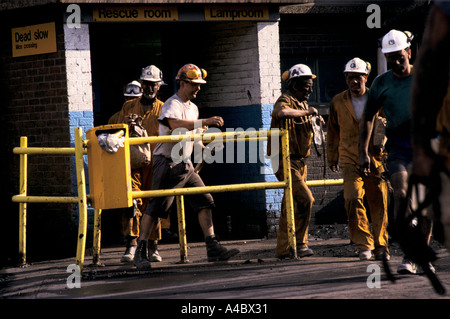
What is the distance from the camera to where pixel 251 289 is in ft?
21.7

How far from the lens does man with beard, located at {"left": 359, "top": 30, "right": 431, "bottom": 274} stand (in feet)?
23.4

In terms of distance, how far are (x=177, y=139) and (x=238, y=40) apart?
3.81 m

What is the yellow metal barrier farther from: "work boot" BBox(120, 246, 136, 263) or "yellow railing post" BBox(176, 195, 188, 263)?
"work boot" BBox(120, 246, 136, 263)

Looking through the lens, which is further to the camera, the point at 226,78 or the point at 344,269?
the point at 226,78

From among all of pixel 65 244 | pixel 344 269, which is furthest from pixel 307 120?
pixel 65 244

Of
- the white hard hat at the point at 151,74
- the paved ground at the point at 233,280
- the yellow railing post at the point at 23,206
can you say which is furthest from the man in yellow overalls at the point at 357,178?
the yellow railing post at the point at 23,206

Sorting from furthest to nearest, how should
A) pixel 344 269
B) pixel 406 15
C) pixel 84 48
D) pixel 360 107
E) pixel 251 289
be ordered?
pixel 406 15 < pixel 84 48 < pixel 360 107 < pixel 344 269 < pixel 251 289

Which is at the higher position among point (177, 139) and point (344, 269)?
point (177, 139)

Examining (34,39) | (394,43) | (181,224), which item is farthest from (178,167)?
(34,39)

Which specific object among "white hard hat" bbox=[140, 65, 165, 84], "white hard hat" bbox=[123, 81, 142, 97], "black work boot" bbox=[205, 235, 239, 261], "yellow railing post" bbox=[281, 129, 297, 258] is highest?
"white hard hat" bbox=[140, 65, 165, 84]

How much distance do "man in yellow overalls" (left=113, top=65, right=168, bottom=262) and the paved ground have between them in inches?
Result: 10.4

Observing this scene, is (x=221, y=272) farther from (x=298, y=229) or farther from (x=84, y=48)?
(x=84, y=48)

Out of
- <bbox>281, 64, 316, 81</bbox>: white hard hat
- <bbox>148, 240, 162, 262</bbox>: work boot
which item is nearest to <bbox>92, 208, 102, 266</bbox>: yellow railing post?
<bbox>148, 240, 162, 262</bbox>: work boot

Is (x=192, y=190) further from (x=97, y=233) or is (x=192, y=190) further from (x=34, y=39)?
(x=34, y=39)
